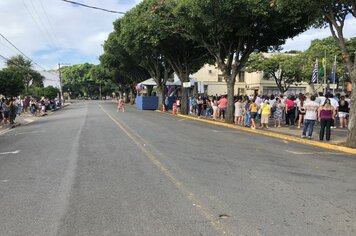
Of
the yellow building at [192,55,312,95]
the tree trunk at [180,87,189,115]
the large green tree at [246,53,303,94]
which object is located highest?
the large green tree at [246,53,303,94]

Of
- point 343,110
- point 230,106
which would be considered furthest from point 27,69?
point 343,110

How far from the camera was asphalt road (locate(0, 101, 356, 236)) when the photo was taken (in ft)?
18.1

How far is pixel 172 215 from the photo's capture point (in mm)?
5938

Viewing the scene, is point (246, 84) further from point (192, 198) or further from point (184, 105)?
point (192, 198)

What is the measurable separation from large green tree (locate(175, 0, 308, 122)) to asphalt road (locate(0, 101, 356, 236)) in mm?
9352

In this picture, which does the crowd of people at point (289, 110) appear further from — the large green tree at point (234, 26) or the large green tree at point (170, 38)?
the large green tree at point (170, 38)

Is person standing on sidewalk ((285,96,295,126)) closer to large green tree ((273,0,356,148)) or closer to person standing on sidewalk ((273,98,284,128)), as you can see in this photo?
person standing on sidewalk ((273,98,284,128))

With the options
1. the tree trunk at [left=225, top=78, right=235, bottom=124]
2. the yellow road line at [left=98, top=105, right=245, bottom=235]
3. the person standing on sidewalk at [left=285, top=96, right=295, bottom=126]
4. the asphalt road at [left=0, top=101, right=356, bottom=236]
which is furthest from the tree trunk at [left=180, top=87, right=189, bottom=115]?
the yellow road line at [left=98, top=105, right=245, bottom=235]

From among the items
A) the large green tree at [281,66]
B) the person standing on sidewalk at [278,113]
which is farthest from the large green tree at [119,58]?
the person standing on sidewalk at [278,113]

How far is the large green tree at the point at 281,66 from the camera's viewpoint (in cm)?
5479

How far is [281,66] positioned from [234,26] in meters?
35.4

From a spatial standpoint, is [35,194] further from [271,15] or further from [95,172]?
[271,15]

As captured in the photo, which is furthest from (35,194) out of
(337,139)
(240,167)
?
(337,139)

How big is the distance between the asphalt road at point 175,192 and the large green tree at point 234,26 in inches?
368
